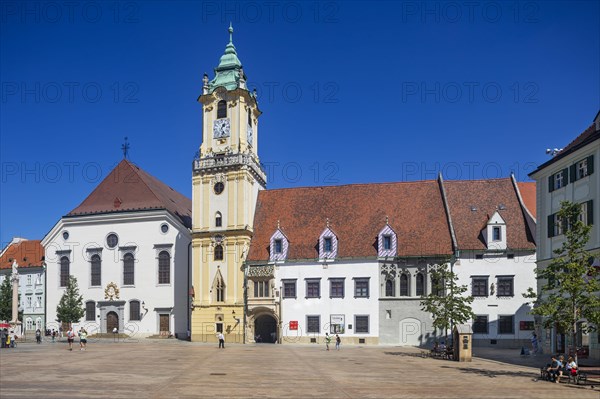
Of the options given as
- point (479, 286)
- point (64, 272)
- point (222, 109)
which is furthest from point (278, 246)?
point (64, 272)

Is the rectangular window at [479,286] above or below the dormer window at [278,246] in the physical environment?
below

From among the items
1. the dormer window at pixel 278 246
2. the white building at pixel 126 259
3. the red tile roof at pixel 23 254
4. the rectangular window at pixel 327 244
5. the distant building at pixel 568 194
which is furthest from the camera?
the red tile roof at pixel 23 254

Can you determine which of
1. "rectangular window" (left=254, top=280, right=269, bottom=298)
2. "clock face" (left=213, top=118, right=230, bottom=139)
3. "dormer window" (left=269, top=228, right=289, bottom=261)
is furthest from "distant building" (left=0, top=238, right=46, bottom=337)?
"dormer window" (left=269, top=228, right=289, bottom=261)

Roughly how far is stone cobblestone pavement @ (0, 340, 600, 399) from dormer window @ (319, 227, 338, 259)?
16126 millimetres

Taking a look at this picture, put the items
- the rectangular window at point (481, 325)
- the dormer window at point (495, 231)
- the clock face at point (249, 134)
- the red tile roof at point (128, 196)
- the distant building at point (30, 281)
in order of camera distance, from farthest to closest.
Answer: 1. the distant building at point (30, 281)
2. the red tile roof at point (128, 196)
3. the clock face at point (249, 134)
4. the dormer window at point (495, 231)
5. the rectangular window at point (481, 325)

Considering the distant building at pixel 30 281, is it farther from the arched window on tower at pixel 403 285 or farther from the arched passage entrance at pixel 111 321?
the arched window on tower at pixel 403 285

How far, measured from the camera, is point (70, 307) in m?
61.8

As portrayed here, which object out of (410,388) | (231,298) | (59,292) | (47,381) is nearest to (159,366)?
(47,381)

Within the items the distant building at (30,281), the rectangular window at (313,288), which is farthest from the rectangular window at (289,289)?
the distant building at (30,281)

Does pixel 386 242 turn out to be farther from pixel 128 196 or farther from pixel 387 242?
pixel 128 196

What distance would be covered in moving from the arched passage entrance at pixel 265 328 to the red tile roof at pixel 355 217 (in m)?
6.12

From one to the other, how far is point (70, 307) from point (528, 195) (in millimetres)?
47075

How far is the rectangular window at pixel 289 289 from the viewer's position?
2195 inches

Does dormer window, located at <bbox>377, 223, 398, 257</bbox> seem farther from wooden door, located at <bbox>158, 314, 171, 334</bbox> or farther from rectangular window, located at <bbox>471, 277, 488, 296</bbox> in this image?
wooden door, located at <bbox>158, 314, 171, 334</bbox>
